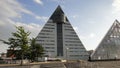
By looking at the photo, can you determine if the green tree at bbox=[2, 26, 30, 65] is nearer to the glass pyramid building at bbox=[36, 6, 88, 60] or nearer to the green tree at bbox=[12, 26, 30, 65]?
the green tree at bbox=[12, 26, 30, 65]

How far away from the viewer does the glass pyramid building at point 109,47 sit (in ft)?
209

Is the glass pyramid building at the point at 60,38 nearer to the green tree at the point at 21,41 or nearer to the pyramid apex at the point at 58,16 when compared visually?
the pyramid apex at the point at 58,16

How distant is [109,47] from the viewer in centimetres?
6456

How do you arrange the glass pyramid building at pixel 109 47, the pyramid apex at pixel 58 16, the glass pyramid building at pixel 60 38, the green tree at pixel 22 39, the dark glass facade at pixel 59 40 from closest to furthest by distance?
1. the green tree at pixel 22 39
2. the glass pyramid building at pixel 109 47
3. the glass pyramid building at pixel 60 38
4. the pyramid apex at pixel 58 16
5. the dark glass facade at pixel 59 40

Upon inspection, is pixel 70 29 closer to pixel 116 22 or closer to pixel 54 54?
pixel 54 54

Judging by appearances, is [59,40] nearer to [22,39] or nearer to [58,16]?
[58,16]

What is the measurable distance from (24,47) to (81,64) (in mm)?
15689

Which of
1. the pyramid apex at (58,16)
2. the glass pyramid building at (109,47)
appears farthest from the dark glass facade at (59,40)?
the glass pyramid building at (109,47)

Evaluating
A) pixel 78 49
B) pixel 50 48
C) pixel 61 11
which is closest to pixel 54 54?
pixel 50 48

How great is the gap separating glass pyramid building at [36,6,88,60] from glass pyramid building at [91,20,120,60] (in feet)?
332

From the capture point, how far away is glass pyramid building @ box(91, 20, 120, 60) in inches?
2505

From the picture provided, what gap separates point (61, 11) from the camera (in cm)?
17175

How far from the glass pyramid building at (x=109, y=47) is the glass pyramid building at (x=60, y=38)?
101096 millimetres

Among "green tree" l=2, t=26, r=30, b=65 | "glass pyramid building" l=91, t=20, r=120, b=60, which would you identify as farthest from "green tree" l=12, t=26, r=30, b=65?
"glass pyramid building" l=91, t=20, r=120, b=60
